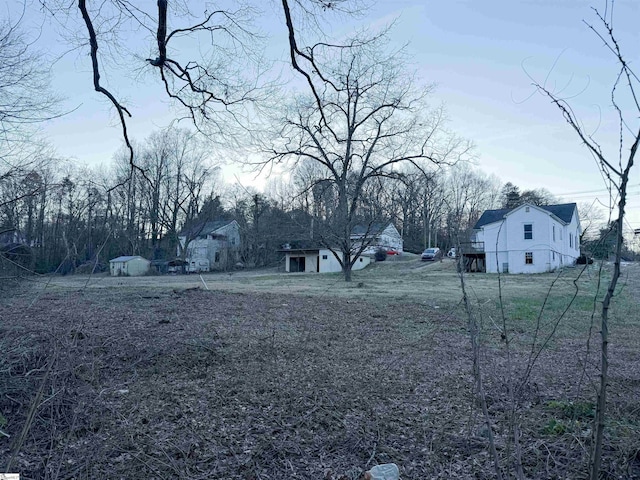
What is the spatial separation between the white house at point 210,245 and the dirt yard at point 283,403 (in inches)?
1497

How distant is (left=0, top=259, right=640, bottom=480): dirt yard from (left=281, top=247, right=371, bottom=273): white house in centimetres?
3181

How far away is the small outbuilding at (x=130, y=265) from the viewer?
107 feet

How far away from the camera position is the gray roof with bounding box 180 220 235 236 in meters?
44.1

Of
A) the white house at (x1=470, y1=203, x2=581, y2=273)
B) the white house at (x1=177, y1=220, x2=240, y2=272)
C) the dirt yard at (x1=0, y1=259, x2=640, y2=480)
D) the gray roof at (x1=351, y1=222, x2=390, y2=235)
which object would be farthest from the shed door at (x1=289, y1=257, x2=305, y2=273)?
the dirt yard at (x1=0, y1=259, x2=640, y2=480)

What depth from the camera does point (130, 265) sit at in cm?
3497

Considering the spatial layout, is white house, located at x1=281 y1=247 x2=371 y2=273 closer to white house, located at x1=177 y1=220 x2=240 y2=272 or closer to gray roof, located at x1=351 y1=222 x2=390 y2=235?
white house, located at x1=177 y1=220 x2=240 y2=272

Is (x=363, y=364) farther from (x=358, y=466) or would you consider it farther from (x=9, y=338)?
(x=9, y=338)

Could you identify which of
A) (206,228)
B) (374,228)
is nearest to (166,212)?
(206,228)

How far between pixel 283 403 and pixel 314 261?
36397mm

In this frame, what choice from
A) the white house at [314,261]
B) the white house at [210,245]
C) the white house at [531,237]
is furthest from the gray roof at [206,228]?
the white house at [531,237]

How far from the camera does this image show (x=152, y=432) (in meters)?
3.01

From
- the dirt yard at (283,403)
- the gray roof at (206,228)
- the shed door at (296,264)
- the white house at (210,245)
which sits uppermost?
the gray roof at (206,228)

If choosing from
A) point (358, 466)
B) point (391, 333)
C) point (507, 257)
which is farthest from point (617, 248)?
point (507, 257)

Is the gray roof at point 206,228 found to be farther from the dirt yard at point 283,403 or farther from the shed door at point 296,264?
the dirt yard at point 283,403
